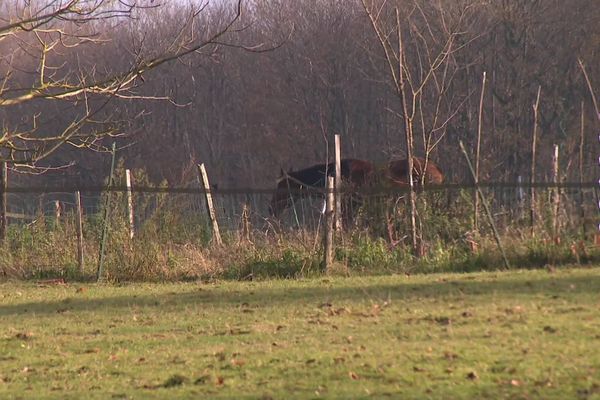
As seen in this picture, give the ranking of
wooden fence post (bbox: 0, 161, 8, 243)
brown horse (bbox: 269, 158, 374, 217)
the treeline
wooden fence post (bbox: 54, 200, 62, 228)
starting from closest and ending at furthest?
brown horse (bbox: 269, 158, 374, 217), wooden fence post (bbox: 54, 200, 62, 228), wooden fence post (bbox: 0, 161, 8, 243), the treeline

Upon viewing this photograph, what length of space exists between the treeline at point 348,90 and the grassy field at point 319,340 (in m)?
15.0

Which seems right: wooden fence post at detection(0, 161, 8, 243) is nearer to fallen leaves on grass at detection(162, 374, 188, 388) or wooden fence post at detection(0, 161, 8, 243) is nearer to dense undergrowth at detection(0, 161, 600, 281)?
dense undergrowth at detection(0, 161, 600, 281)

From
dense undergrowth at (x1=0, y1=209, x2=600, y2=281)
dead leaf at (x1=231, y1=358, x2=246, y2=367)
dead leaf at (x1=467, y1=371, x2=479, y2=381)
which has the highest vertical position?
dense undergrowth at (x1=0, y1=209, x2=600, y2=281)

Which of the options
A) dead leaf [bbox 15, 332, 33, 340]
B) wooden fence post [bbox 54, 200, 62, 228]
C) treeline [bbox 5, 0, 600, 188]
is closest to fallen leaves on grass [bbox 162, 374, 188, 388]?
dead leaf [bbox 15, 332, 33, 340]

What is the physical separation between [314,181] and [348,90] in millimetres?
19915

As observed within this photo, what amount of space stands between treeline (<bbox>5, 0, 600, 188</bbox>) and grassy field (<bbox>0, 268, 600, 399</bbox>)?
15023 mm

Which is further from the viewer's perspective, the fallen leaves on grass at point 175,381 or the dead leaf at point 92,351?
the dead leaf at point 92,351

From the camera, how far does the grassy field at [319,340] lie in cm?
759

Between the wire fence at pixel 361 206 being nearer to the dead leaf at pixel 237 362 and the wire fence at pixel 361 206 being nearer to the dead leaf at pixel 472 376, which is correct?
the dead leaf at pixel 237 362

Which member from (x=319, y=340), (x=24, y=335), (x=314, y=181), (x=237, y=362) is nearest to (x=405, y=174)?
(x=314, y=181)

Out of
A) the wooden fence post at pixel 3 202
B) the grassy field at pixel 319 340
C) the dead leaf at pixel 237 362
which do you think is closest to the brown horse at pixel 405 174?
the grassy field at pixel 319 340

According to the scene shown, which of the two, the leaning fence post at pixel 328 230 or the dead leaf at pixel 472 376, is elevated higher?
the leaning fence post at pixel 328 230

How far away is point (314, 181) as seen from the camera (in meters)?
26.8

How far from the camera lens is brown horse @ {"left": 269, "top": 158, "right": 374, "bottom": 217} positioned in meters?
17.9
